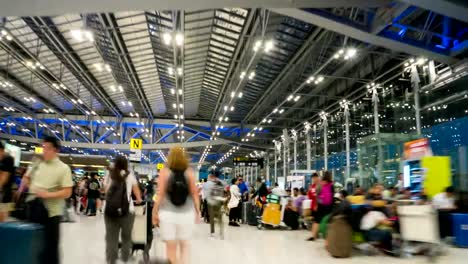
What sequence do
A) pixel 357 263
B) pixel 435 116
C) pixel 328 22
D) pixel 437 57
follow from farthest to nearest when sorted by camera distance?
pixel 435 116, pixel 437 57, pixel 328 22, pixel 357 263

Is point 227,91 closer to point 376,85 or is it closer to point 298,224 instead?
point 376,85

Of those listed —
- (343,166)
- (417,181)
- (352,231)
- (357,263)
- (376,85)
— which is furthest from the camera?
(343,166)

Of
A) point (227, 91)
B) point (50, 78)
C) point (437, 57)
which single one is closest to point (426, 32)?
point (437, 57)

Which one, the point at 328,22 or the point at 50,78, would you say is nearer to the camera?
the point at 328,22

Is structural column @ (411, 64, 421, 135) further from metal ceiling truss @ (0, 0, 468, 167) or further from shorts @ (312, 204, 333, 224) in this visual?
shorts @ (312, 204, 333, 224)

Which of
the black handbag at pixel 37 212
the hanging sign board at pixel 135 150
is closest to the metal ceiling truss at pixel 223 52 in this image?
the hanging sign board at pixel 135 150

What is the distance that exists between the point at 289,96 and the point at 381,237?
45.6 feet

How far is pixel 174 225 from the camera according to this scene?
4086 millimetres

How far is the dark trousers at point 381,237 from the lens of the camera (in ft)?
24.8

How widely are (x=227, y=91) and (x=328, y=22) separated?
36.9 ft

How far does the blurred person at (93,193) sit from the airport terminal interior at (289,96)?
0.59ft

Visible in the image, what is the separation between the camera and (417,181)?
12.7 meters

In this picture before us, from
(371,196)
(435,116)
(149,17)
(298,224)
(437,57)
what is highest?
(149,17)

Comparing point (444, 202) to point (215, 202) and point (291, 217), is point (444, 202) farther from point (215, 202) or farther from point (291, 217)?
point (215, 202)
